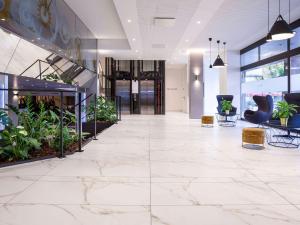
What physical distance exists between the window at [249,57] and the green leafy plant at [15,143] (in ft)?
34.6

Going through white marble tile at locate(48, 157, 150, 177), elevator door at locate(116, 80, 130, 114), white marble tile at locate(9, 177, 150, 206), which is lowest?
white marble tile at locate(9, 177, 150, 206)

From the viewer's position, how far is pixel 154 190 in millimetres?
2879

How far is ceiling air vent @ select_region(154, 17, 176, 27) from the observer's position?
8.38m

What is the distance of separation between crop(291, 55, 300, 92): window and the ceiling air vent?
167 inches

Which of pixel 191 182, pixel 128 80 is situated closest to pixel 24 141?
pixel 191 182

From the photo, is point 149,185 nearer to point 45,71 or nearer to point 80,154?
point 80,154

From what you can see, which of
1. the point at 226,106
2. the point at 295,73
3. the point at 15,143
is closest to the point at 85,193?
the point at 15,143

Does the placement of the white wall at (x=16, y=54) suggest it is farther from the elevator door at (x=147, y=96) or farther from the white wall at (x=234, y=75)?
the elevator door at (x=147, y=96)

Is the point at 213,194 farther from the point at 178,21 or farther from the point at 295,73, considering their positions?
the point at 295,73

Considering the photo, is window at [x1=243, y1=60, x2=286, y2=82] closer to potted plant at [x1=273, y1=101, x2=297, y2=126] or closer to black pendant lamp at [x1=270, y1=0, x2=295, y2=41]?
black pendant lamp at [x1=270, y1=0, x2=295, y2=41]

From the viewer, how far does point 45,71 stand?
678 centimetres

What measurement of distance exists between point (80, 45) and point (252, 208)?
8.83m

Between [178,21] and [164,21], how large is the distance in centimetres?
51

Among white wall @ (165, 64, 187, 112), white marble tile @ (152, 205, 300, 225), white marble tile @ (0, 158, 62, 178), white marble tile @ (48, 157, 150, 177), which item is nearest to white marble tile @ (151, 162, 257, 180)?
white marble tile @ (48, 157, 150, 177)
